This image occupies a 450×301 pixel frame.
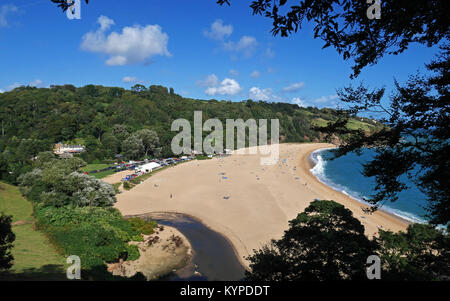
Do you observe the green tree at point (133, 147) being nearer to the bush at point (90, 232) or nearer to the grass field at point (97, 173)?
the grass field at point (97, 173)

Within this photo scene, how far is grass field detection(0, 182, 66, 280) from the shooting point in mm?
10672

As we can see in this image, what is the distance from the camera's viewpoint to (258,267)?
9.54m

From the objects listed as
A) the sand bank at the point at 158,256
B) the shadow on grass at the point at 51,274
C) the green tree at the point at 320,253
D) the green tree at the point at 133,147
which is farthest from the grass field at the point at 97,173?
the green tree at the point at 320,253

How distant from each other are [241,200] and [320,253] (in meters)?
20.8

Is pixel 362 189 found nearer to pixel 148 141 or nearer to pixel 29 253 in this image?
pixel 29 253

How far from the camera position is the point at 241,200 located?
30734 millimetres

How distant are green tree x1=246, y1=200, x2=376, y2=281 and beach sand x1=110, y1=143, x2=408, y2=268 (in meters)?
6.56

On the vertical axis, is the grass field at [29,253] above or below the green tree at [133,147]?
below

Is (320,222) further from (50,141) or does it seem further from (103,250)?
(50,141)

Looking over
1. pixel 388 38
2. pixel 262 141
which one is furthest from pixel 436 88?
pixel 262 141

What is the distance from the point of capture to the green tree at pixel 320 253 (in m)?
8.59

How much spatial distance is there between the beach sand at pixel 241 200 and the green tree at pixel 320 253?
656cm

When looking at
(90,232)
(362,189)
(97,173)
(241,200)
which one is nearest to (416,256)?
(90,232)

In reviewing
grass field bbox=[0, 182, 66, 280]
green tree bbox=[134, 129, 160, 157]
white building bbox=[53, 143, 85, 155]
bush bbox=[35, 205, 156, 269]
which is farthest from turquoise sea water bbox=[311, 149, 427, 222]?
white building bbox=[53, 143, 85, 155]
